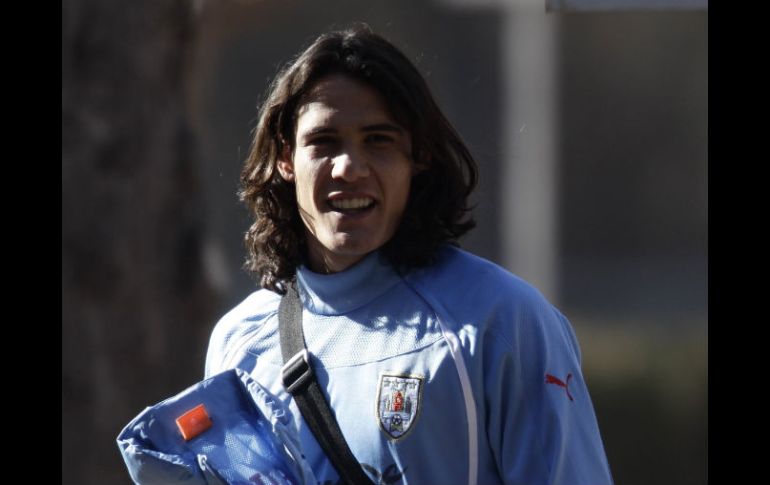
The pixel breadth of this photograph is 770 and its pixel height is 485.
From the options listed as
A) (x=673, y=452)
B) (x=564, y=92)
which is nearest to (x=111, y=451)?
(x=673, y=452)

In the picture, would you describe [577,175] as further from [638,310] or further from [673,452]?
[673,452]

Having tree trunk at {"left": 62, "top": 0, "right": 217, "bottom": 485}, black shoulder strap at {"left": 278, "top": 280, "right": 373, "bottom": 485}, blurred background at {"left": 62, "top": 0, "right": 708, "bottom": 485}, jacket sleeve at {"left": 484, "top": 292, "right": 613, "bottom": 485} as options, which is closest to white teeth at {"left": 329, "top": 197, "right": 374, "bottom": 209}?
black shoulder strap at {"left": 278, "top": 280, "right": 373, "bottom": 485}

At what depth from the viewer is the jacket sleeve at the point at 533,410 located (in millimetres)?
2658

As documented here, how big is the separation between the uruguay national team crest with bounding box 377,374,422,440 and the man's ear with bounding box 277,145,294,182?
0.72 meters

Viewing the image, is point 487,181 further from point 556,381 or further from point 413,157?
point 556,381

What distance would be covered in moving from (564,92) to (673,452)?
10.5ft

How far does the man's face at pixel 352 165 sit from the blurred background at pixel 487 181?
4383 millimetres

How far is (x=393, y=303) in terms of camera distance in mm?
2908

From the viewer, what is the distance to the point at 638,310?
11383 mm

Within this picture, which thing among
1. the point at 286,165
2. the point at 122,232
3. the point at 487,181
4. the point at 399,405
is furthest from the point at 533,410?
the point at 122,232

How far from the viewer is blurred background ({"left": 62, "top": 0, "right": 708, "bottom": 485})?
Result: 25.4 ft

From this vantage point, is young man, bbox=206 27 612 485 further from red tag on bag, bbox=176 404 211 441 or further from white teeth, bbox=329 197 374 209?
red tag on bag, bbox=176 404 211 441

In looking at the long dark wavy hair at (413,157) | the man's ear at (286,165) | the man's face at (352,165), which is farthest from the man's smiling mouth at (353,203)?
the man's ear at (286,165)

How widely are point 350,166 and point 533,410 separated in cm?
71
